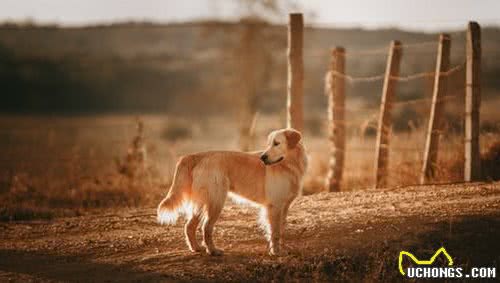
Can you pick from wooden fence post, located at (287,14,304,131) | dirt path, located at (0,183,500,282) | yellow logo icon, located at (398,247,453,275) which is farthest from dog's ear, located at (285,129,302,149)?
wooden fence post, located at (287,14,304,131)

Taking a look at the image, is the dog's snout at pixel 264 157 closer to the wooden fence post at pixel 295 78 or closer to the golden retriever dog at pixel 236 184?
the golden retriever dog at pixel 236 184

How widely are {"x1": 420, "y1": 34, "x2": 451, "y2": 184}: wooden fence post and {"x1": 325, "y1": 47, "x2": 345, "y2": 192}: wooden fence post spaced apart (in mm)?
1559

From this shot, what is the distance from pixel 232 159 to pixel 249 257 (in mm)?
1024

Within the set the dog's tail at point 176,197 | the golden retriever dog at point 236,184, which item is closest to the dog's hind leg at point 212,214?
the golden retriever dog at point 236,184

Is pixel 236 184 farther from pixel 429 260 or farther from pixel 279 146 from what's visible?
pixel 429 260

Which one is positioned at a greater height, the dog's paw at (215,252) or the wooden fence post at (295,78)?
the wooden fence post at (295,78)

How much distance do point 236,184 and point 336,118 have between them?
4388mm

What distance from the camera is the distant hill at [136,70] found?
2569cm

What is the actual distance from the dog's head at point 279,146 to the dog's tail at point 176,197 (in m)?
0.80

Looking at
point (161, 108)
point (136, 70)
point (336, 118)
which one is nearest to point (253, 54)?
point (336, 118)

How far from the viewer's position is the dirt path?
19.8ft

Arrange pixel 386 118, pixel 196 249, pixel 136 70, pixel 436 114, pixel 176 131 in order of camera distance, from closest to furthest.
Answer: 1. pixel 196 249
2. pixel 436 114
3. pixel 386 118
4. pixel 176 131
5. pixel 136 70

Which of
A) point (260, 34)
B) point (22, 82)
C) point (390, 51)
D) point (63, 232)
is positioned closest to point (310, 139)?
point (260, 34)

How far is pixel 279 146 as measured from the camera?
664 cm
